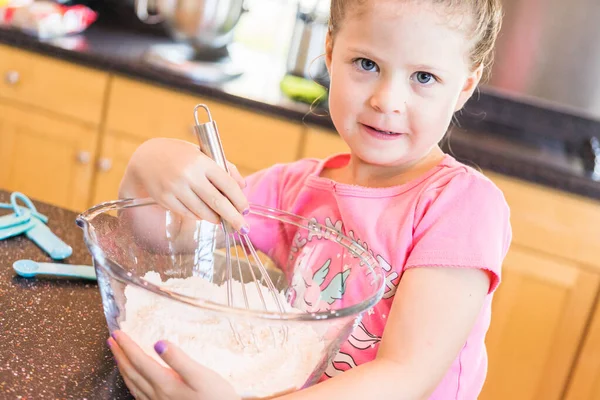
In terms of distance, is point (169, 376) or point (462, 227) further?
point (462, 227)

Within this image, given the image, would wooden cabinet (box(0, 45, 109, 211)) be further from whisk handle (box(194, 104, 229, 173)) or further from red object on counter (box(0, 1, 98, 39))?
whisk handle (box(194, 104, 229, 173))

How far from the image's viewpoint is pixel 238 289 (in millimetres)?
751

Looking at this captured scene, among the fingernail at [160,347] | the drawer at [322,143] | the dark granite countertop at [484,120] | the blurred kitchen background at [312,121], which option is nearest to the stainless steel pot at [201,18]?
the blurred kitchen background at [312,121]

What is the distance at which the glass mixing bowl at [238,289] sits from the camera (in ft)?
1.80

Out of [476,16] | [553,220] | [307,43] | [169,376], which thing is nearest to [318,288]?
[169,376]

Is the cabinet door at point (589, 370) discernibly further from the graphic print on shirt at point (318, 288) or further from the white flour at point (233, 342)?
the white flour at point (233, 342)

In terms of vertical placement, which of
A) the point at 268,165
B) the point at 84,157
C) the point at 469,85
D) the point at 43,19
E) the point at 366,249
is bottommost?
the point at 84,157

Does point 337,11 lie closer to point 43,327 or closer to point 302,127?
point 43,327

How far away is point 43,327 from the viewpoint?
2.15 ft

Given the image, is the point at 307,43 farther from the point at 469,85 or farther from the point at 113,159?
the point at 469,85

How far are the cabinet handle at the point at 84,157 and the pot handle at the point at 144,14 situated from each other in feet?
1.66

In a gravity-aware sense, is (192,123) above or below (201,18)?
below

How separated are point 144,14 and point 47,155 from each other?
57cm

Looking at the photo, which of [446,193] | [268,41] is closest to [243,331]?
[446,193]
